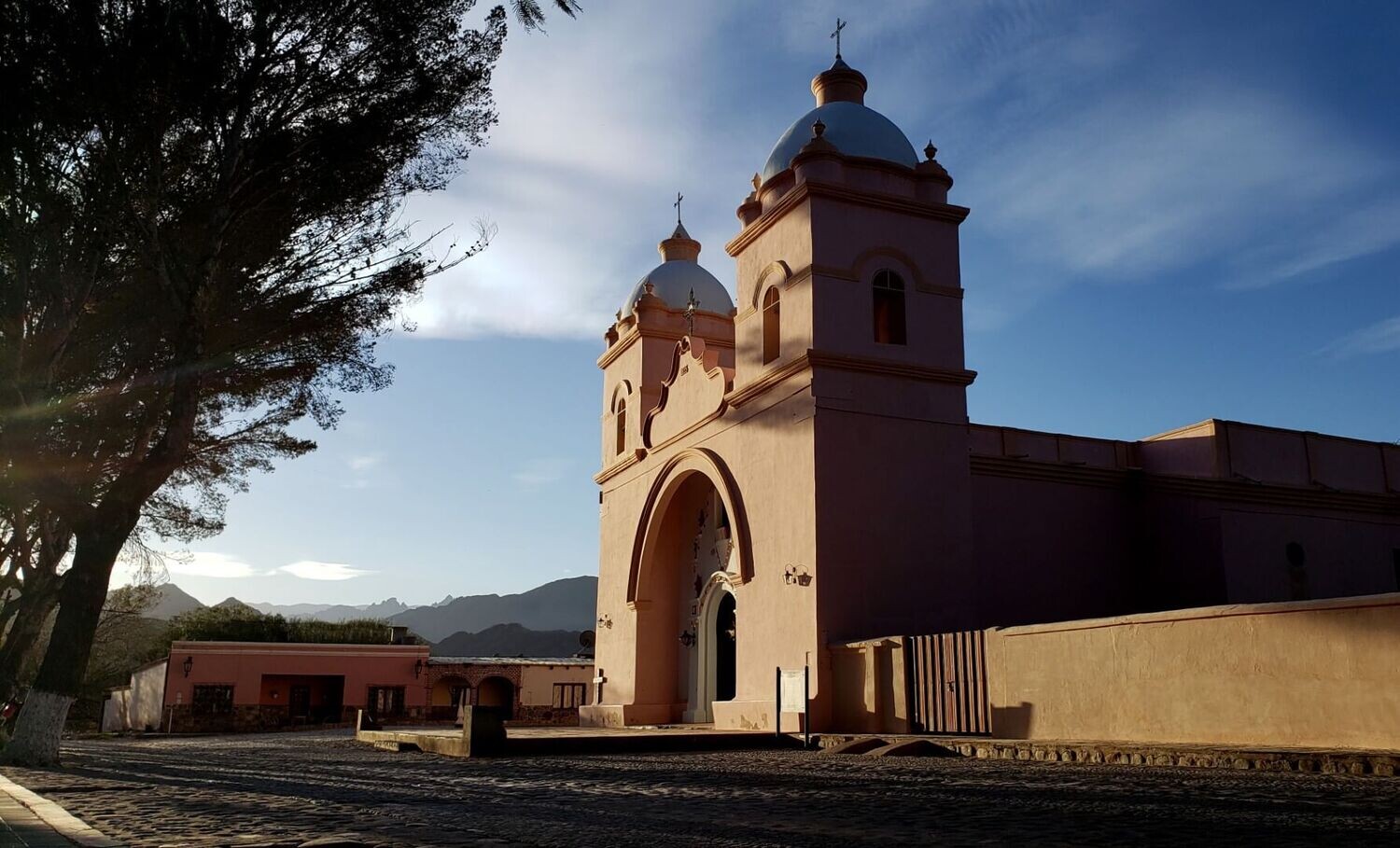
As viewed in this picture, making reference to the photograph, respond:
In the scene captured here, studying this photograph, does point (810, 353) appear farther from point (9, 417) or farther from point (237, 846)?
point (237, 846)

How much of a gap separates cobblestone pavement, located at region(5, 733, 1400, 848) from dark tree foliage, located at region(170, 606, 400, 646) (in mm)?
27946

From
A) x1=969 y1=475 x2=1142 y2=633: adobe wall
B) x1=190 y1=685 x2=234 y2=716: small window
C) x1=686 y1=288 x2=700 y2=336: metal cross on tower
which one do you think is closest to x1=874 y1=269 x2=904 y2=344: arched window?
x1=969 y1=475 x2=1142 y2=633: adobe wall

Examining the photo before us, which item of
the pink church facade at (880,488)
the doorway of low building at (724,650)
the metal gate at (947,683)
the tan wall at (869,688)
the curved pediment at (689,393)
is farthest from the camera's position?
the doorway of low building at (724,650)

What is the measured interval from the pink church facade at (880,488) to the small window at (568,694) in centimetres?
1639

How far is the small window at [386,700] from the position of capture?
119ft

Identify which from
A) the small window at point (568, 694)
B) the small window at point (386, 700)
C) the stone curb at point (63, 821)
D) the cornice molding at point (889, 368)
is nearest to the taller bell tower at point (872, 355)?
the cornice molding at point (889, 368)

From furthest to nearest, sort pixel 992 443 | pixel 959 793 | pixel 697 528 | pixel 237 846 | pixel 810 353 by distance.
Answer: pixel 697 528
pixel 992 443
pixel 810 353
pixel 959 793
pixel 237 846

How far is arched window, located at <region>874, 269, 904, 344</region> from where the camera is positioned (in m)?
17.3

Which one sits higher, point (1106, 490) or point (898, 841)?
point (1106, 490)

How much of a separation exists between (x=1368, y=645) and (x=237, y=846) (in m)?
8.39

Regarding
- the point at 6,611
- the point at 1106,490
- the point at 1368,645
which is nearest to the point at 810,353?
the point at 1106,490

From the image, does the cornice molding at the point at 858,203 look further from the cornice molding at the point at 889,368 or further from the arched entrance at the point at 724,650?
the arched entrance at the point at 724,650

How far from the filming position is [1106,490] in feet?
63.4

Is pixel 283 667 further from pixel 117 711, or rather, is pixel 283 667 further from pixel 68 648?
pixel 68 648
